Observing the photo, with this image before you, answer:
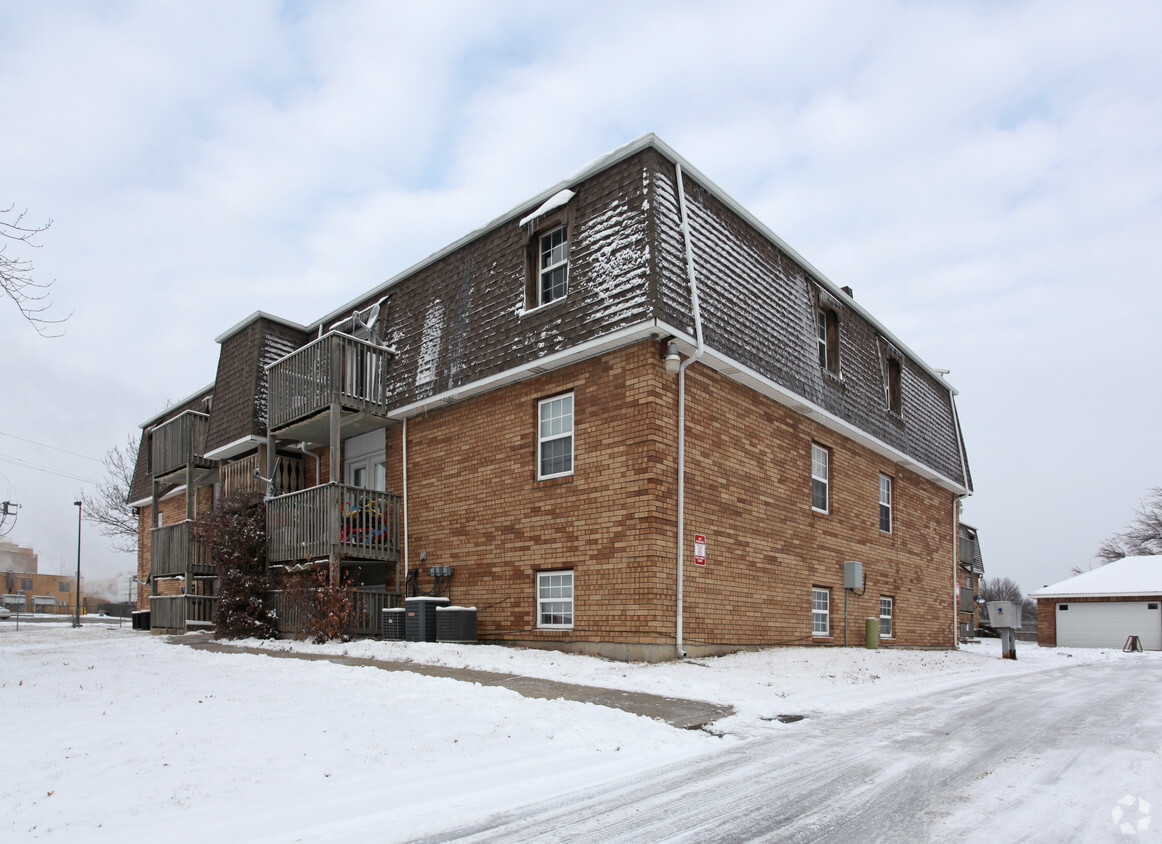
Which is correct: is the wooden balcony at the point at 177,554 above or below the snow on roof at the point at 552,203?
below

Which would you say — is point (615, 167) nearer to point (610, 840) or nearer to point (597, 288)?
point (597, 288)

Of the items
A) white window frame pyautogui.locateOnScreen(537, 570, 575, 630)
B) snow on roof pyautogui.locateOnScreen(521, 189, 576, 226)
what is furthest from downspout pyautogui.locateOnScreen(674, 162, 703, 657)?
snow on roof pyautogui.locateOnScreen(521, 189, 576, 226)

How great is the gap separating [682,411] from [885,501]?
30.2 feet

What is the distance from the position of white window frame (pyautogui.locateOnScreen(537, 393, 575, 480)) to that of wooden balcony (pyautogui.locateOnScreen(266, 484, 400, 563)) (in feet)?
12.9

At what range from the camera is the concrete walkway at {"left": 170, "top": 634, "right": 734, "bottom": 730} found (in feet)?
25.1

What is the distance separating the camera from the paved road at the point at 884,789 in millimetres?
4445

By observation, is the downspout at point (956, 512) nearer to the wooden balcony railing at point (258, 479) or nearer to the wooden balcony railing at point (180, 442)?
the wooden balcony railing at point (258, 479)

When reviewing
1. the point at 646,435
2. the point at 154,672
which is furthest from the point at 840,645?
the point at 154,672

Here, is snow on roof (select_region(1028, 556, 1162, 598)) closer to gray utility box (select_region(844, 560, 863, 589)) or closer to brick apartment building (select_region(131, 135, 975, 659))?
brick apartment building (select_region(131, 135, 975, 659))

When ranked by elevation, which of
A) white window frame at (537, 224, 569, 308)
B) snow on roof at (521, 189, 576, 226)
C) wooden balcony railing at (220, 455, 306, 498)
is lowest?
wooden balcony railing at (220, 455, 306, 498)

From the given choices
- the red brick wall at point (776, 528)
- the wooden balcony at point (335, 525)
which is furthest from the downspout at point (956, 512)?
the wooden balcony at point (335, 525)

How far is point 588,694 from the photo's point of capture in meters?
8.55

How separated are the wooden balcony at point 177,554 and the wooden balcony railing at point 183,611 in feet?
2.11

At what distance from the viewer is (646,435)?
11.6 m
